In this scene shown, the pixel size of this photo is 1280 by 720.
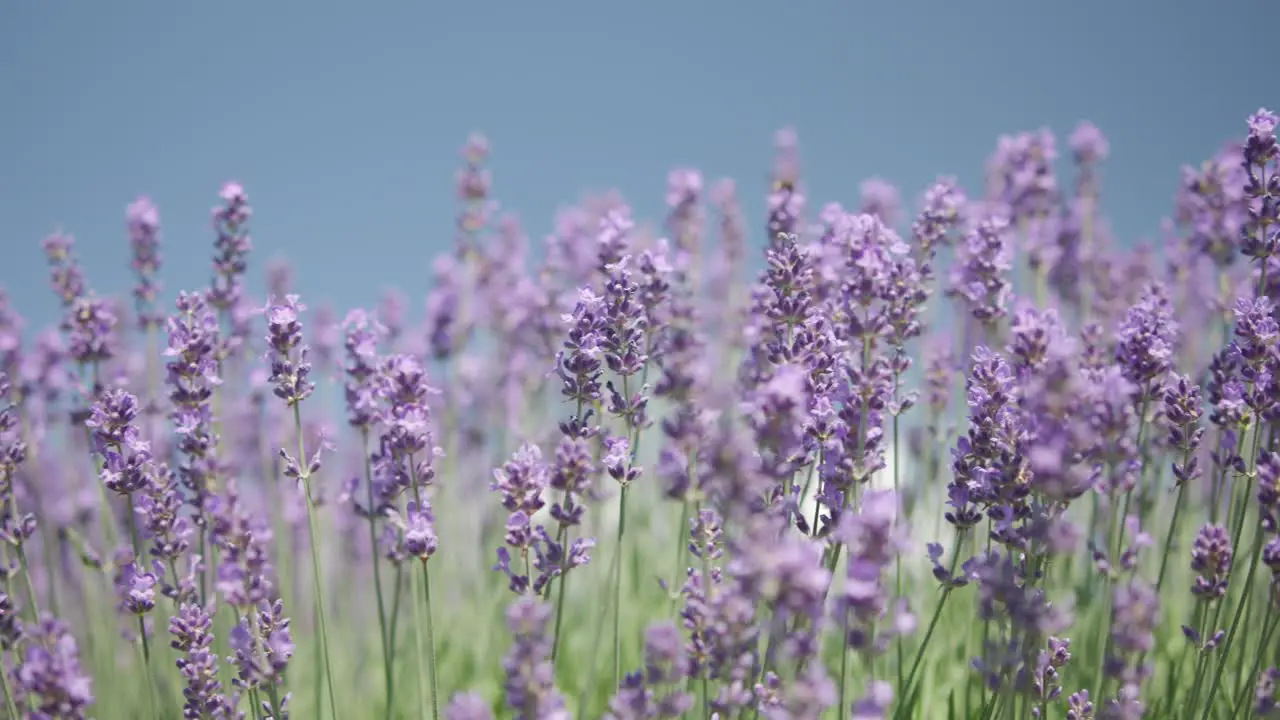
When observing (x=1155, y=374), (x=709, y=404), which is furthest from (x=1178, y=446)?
(x=709, y=404)

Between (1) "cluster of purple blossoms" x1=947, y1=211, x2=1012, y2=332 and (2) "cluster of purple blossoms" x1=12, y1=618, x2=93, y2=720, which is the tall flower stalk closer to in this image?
(2) "cluster of purple blossoms" x1=12, y1=618, x2=93, y2=720

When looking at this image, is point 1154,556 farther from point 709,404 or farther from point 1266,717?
point 709,404

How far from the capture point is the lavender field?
2.46 m

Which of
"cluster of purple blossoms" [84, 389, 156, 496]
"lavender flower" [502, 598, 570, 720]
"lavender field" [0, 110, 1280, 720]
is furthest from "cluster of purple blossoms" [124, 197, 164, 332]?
"lavender flower" [502, 598, 570, 720]

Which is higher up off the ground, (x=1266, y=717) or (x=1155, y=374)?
(x=1155, y=374)

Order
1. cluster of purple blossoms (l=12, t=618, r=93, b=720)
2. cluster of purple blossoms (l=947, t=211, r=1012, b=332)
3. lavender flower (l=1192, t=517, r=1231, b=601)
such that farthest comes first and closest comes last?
1. cluster of purple blossoms (l=947, t=211, r=1012, b=332)
2. lavender flower (l=1192, t=517, r=1231, b=601)
3. cluster of purple blossoms (l=12, t=618, r=93, b=720)

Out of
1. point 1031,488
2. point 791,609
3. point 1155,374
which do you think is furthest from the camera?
point 1155,374

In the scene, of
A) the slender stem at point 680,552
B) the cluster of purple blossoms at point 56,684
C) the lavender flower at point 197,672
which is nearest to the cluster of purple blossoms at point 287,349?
the lavender flower at point 197,672

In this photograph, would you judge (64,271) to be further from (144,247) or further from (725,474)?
(725,474)

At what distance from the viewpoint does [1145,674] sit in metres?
2.45

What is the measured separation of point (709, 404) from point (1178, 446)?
1790 mm

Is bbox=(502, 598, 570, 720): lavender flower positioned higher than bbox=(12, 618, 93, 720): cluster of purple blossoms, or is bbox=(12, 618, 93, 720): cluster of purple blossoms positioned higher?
bbox=(502, 598, 570, 720): lavender flower

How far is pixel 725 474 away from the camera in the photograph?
7.10 ft

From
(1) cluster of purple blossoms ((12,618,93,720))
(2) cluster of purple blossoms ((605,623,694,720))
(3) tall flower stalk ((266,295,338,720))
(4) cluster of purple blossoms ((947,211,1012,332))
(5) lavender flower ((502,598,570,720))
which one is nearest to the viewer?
(5) lavender flower ((502,598,570,720))
